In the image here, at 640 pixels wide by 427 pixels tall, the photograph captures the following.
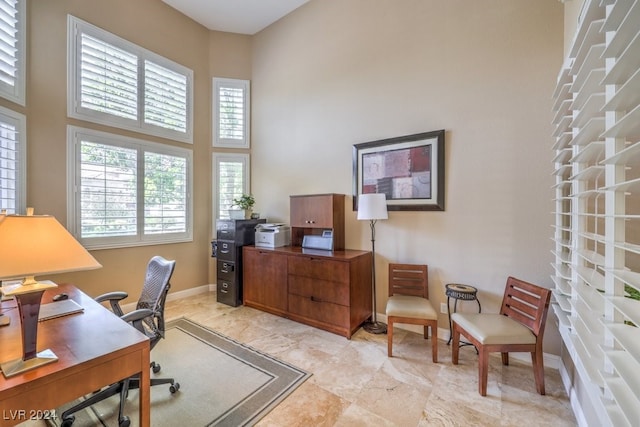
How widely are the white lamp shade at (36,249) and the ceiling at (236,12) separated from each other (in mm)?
4094

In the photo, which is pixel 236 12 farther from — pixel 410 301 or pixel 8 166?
pixel 410 301

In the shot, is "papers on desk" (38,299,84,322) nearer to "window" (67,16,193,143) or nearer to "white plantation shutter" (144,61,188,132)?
"window" (67,16,193,143)

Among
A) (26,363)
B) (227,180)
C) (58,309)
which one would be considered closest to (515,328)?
(26,363)

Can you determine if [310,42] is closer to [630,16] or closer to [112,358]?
[630,16]

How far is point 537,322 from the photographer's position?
1.90m

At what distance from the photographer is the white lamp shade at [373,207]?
2.72 metres

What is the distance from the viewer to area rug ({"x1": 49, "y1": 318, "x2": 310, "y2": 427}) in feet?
5.57

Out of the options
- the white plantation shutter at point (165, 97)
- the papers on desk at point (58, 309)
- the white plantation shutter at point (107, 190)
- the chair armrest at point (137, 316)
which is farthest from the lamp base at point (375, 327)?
→ the white plantation shutter at point (165, 97)

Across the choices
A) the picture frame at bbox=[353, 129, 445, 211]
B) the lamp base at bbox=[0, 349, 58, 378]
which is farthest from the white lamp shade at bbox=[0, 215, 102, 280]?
the picture frame at bbox=[353, 129, 445, 211]

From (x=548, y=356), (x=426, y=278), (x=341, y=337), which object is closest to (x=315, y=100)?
(x=426, y=278)

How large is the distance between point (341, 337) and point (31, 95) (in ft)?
13.3

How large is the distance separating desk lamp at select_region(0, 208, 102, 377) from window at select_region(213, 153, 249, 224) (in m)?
3.30

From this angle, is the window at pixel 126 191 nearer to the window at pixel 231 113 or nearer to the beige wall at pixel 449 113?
the window at pixel 231 113

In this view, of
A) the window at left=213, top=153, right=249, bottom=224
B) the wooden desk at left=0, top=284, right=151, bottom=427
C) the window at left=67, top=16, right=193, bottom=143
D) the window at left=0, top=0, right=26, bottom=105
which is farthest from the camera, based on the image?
the window at left=213, top=153, right=249, bottom=224
